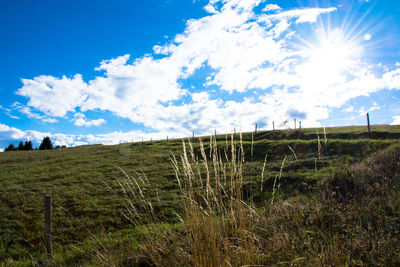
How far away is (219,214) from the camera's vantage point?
2863 mm

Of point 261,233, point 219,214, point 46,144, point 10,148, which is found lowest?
point 261,233

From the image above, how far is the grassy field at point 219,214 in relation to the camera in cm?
255

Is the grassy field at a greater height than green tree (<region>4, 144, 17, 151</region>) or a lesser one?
lesser

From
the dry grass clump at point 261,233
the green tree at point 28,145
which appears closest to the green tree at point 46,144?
the green tree at point 28,145

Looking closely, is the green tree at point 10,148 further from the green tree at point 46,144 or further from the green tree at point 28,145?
the green tree at point 46,144

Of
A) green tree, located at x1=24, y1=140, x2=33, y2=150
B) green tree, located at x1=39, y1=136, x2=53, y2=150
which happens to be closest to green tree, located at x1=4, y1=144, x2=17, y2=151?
green tree, located at x1=24, y1=140, x2=33, y2=150

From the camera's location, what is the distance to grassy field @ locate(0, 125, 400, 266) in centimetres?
255

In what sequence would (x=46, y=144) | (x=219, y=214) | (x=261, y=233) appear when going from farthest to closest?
(x=46, y=144) → (x=261, y=233) → (x=219, y=214)

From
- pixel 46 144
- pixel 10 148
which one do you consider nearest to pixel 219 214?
pixel 46 144

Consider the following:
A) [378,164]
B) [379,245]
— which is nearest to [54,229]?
[379,245]

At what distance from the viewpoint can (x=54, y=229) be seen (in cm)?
714

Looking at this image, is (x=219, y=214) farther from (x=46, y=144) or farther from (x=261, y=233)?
(x=46, y=144)

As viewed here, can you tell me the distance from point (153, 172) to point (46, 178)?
7828mm

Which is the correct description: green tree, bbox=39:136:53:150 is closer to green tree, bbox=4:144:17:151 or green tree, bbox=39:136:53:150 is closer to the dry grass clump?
green tree, bbox=4:144:17:151
